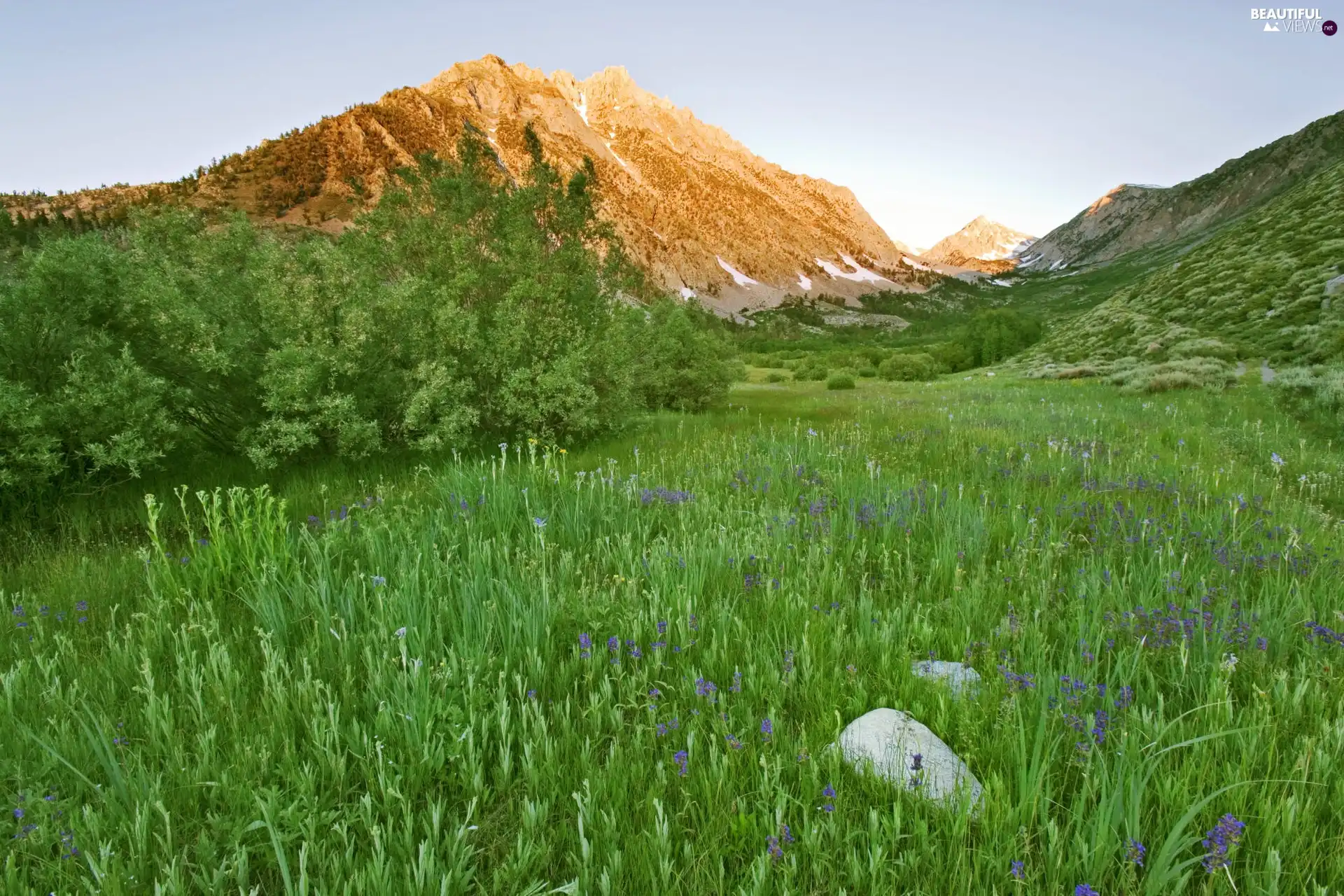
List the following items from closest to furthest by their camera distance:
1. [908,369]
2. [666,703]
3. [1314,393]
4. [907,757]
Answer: [907,757] < [666,703] < [1314,393] < [908,369]

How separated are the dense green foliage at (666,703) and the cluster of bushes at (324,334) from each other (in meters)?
2.66

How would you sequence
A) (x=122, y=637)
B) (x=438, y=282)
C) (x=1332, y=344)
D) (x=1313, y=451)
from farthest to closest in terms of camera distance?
(x=1332, y=344), (x=438, y=282), (x=1313, y=451), (x=122, y=637)

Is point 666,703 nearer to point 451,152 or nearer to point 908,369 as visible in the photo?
point 908,369

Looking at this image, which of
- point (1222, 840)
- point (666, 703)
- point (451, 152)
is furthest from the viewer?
point (451, 152)

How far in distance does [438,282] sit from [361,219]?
9.32 feet

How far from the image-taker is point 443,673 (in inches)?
98.3

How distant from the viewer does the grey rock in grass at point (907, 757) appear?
6.43 ft

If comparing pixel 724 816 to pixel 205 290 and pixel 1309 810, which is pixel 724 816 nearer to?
pixel 1309 810

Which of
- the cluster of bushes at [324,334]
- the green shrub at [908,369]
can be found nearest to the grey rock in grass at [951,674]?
the cluster of bushes at [324,334]

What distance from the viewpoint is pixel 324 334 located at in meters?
8.64

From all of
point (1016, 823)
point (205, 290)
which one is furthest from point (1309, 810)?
point (205, 290)

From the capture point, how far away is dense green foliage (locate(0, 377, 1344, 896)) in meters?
1.75

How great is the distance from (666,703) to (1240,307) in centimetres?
3370

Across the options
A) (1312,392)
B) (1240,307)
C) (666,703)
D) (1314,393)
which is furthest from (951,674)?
(1240,307)
